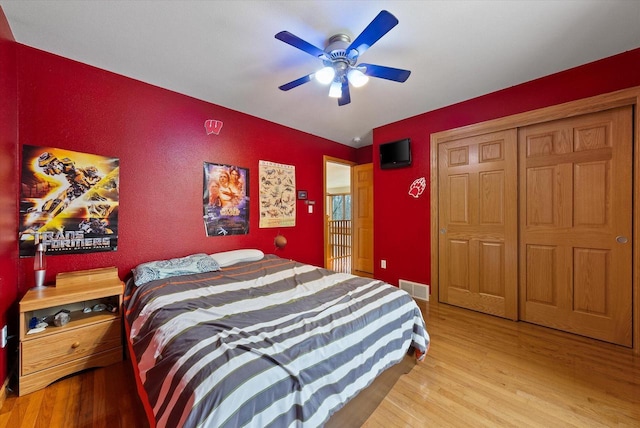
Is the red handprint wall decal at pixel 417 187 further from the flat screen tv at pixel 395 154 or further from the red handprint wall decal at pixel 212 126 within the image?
the red handprint wall decal at pixel 212 126

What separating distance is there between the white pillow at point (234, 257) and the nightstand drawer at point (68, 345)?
952 mm

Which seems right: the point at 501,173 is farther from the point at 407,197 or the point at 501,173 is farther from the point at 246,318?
the point at 246,318

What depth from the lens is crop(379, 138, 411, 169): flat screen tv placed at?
348 centimetres

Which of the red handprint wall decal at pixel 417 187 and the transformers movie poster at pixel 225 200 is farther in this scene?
the red handprint wall decal at pixel 417 187

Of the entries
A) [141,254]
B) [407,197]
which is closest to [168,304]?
[141,254]

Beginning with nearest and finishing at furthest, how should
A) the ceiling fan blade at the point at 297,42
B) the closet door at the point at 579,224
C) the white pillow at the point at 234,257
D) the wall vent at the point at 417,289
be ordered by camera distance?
the ceiling fan blade at the point at 297,42
the closet door at the point at 579,224
the white pillow at the point at 234,257
the wall vent at the point at 417,289

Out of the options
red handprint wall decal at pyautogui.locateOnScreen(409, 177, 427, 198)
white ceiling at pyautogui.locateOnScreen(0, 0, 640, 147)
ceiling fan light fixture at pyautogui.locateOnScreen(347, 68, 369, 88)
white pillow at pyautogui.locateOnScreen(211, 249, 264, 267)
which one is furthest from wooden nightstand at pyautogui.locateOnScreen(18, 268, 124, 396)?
red handprint wall decal at pyautogui.locateOnScreen(409, 177, 427, 198)

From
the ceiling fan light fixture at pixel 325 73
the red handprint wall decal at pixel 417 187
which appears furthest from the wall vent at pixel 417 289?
the ceiling fan light fixture at pixel 325 73

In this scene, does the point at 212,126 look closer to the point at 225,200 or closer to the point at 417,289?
the point at 225,200

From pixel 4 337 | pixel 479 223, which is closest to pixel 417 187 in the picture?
pixel 479 223

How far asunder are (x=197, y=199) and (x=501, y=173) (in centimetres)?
346

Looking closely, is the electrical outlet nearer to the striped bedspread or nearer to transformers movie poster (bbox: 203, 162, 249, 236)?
the striped bedspread

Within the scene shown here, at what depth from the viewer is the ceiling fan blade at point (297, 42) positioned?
1.50 m

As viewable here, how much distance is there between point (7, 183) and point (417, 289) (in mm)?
4120
